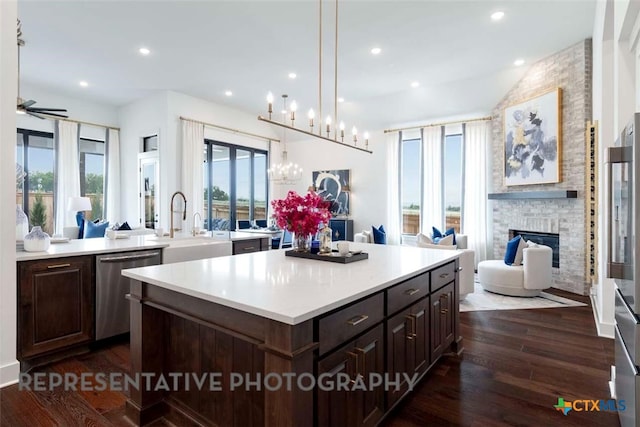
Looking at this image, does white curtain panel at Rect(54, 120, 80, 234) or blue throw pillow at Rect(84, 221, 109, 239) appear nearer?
blue throw pillow at Rect(84, 221, 109, 239)

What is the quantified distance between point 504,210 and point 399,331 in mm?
5163

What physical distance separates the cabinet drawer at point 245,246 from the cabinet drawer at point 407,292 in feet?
8.03

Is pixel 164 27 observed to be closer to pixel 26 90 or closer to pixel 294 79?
pixel 294 79

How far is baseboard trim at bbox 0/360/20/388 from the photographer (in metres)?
2.38

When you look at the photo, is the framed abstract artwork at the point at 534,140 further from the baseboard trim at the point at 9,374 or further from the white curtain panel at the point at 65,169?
the white curtain panel at the point at 65,169

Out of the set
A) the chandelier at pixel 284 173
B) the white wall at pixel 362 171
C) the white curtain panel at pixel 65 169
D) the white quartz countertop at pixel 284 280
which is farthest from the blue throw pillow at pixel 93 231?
the white wall at pixel 362 171

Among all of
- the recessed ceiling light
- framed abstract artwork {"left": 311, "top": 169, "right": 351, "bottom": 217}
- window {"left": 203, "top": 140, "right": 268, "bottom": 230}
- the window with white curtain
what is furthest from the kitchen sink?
the window with white curtain

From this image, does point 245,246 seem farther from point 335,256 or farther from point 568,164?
point 568,164

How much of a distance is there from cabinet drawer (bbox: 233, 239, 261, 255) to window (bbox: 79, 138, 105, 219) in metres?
5.07

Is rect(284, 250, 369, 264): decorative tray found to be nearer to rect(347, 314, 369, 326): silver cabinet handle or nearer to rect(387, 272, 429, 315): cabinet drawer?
rect(387, 272, 429, 315): cabinet drawer

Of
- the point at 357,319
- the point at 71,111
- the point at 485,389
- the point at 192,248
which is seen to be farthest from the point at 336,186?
the point at 357,319

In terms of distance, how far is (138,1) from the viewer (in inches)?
148

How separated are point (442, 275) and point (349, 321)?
4.20ft

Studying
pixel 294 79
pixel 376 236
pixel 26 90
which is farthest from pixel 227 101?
pixel 376 236
